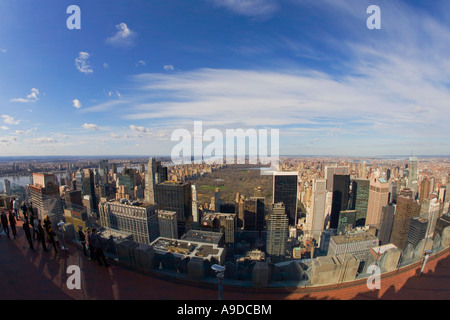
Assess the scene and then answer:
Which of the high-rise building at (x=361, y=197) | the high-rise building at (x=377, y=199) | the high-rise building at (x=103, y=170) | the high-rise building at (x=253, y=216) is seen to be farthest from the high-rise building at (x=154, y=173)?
the high-rise building at (x=361, y=197)

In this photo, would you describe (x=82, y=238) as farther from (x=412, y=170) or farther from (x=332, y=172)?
(x=332, y=172)

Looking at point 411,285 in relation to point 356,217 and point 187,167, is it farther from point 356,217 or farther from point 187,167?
point 187,167

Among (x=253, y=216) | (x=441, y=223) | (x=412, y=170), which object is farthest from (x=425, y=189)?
(x=441, y=223)

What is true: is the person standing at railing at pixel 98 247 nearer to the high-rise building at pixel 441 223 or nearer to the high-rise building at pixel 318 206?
the high-rise building at pixel 441 223

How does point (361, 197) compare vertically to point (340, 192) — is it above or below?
below
